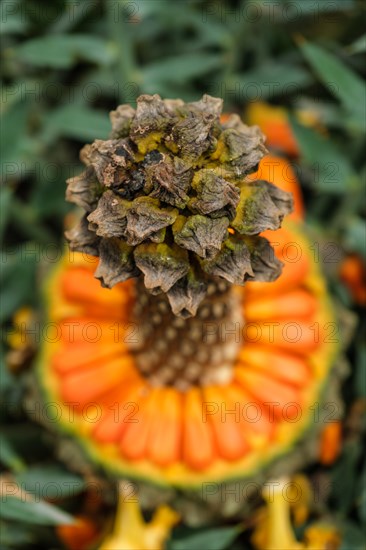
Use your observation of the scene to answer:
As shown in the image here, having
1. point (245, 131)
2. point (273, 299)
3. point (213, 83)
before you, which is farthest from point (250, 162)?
point (213, 83)

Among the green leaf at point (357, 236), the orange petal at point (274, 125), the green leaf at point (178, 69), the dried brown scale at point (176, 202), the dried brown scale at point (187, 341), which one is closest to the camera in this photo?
the dried brown scale at point (176, 202)

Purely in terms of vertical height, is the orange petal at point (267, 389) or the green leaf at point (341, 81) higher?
the green leaf at point (341, 81)

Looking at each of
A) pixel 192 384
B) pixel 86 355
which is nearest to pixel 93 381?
pixel 86 355

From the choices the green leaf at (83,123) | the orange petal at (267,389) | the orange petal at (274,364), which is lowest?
the orange petal at (267,389)

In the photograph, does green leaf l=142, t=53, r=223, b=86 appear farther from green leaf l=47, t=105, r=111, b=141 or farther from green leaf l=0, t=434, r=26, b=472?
green leaf l=0, t=434, r=26, b=472

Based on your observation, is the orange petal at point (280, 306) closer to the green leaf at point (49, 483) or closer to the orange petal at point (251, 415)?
the orange petal at point (251, 415)

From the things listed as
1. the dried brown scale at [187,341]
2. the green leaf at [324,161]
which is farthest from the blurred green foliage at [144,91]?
the dried brown scale at [187,341]

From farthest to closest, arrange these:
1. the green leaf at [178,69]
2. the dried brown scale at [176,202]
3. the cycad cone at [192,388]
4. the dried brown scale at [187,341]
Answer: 1. the green leaf at [178,69]
2. the cycad cone at [192,388]
3. the dried brown scale at [187,341]
4. the dried brown scale at [176,202]
